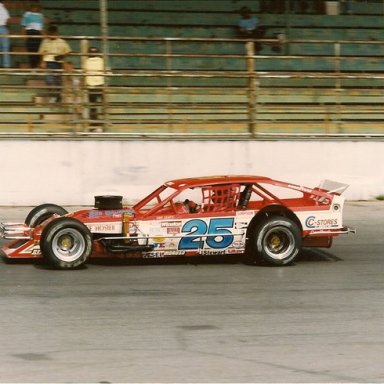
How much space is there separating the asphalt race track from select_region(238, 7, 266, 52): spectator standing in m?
8.75

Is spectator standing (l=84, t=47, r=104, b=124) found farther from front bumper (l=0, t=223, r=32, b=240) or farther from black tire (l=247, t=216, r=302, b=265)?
black tire (l=247, t=216, r=302, b=265)

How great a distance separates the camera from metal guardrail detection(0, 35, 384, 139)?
16281 millimetres

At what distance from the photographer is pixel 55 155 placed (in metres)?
15.8

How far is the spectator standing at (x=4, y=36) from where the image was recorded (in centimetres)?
1666

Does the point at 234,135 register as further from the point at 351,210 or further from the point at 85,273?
the point at 85,273

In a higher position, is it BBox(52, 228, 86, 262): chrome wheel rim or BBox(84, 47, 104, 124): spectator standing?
BBox(84, 47, 104, 124): spectator standing

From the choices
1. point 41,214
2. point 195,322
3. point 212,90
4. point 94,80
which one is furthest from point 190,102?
point 195,322

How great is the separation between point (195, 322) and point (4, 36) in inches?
371

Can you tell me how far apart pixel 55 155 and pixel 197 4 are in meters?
5.85

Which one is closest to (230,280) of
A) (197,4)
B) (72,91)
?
(72,91)

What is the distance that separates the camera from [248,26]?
19.7 meters

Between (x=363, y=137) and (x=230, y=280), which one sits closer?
(x=230, y=280)

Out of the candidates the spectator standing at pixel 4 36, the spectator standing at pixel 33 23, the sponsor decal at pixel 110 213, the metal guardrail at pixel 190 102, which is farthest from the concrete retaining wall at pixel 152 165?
the sponsor decal at pixel 110 213

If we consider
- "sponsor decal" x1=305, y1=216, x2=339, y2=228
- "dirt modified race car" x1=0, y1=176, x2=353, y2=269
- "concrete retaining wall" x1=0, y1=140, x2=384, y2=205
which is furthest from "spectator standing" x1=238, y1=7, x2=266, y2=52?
"sponsor decal" x1=305, y1=216, x2=339, y2=228
